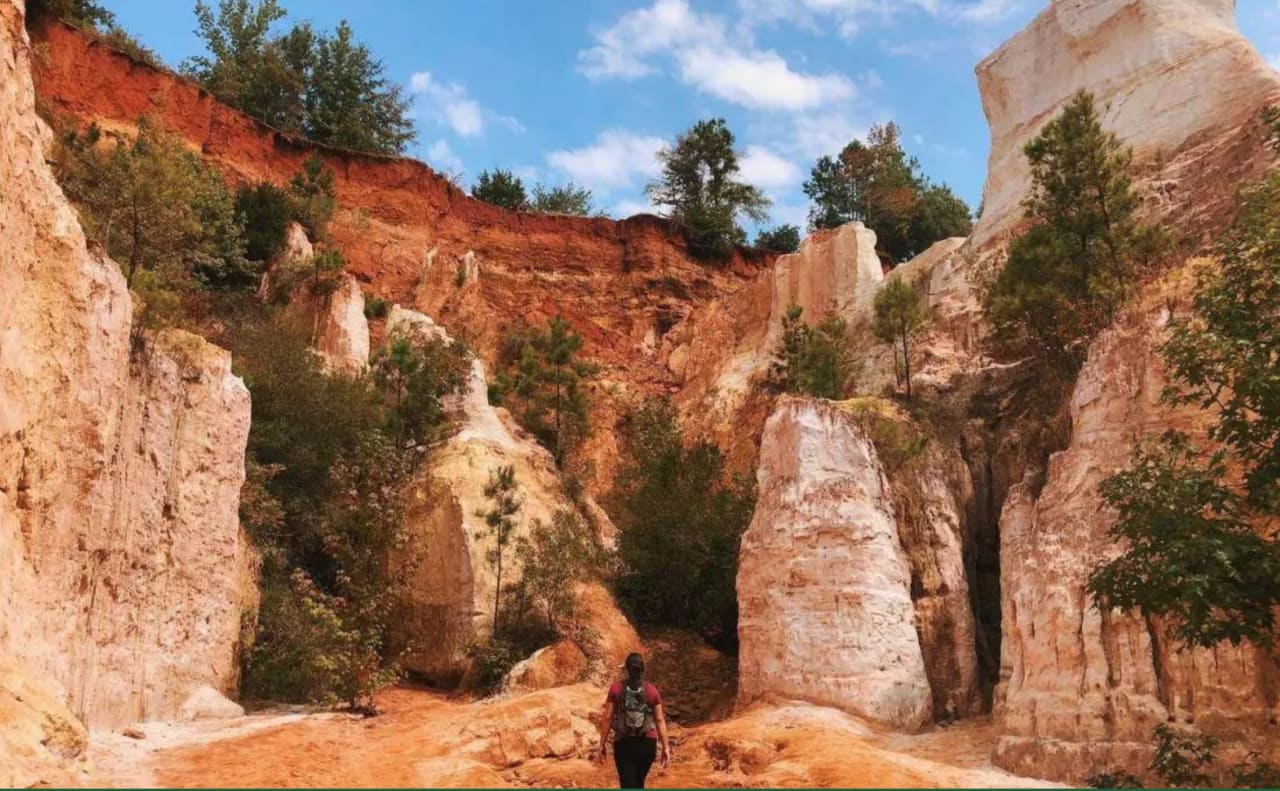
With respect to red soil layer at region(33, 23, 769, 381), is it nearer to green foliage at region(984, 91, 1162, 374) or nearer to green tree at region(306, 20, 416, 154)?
green tree at region(306, 20, 416, 154)

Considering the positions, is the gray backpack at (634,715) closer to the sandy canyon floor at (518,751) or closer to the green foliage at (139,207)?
the sandy canyon floor at (518,751)

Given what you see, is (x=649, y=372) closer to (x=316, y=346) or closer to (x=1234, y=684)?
(x=316, y=346)

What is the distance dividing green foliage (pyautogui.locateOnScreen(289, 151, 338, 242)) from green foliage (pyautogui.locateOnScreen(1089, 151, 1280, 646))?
84.5 ft

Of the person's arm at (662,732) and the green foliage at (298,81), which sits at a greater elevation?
the green foliage at (298,81)

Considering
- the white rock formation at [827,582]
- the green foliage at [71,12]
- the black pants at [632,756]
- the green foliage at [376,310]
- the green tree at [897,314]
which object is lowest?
the black pants at [632,756]

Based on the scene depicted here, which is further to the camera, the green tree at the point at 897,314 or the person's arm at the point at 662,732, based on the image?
the green tree at the point at 897,314

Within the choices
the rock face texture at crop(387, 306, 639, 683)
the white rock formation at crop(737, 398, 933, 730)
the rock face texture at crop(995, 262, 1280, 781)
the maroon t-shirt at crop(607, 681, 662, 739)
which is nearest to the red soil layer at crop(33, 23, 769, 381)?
the rock face texture at crop(387, 306, 639, 683)

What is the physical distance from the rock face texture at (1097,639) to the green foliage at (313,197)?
2337 centimetres

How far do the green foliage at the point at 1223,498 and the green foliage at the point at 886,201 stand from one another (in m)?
30.6

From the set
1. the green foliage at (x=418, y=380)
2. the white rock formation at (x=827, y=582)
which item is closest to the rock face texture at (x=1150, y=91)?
the white rock formation at (x=827, y=582)

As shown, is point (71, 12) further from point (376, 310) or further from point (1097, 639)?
point (1097, 639)

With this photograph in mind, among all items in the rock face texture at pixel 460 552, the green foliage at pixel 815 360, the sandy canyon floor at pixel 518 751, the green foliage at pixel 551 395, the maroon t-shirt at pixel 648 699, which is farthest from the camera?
the green foliage at pixel 551 395

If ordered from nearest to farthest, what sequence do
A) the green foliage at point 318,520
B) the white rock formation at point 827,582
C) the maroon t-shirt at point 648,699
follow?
the maroon t-shirt at point 648,699, the white rock formation at point 827,582, the green foliage at point 318,520

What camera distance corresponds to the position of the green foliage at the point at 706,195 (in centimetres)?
3881
